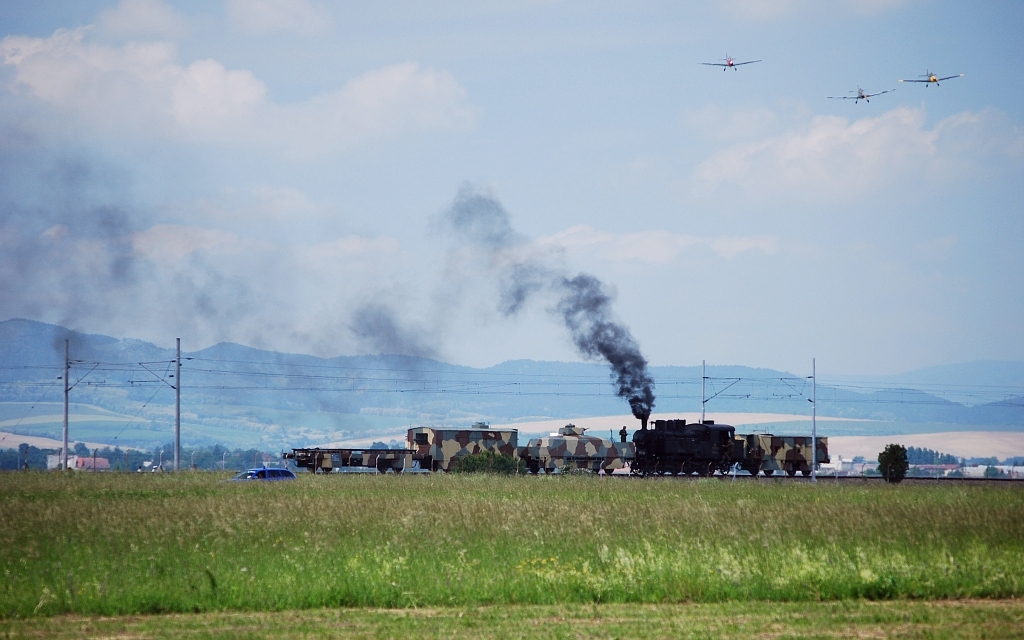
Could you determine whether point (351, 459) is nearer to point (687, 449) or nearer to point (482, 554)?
point (687, 449)

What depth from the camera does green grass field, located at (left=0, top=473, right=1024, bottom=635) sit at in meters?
17.8

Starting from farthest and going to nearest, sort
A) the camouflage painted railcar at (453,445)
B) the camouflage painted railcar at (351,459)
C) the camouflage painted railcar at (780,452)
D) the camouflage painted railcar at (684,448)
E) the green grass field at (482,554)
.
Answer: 1. the camouflage painted railcar at (351,459)
2. the camouflage painted railcar at (453,445)
3. the camouflage painted railcar at (780,452)
4. the camouflage painted railcar at (684,448)
5. the green grass field at (482,554)

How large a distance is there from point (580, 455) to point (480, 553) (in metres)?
48.0

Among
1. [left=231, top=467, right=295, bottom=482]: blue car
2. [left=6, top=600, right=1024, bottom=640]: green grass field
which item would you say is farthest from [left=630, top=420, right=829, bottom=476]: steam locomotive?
[left=6, top=600, right=1024, bottom=640]: green grass field

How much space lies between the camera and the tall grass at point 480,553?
17.9 m

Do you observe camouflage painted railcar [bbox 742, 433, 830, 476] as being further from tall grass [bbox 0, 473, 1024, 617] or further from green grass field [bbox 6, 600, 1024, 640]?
green grass field [bbox 6, 600, 1024, 640]

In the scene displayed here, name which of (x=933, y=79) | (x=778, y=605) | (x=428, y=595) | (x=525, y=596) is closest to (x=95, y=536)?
(x=428, y=595)

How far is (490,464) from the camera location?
64500mm

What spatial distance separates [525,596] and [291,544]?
21.5 feet

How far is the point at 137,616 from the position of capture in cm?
1681

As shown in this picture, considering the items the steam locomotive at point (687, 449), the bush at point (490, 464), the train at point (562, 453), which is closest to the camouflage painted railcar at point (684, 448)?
the steam locomotive at point (687, 449)

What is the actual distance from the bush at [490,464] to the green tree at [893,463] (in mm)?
22282

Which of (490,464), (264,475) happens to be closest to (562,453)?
(490,464)

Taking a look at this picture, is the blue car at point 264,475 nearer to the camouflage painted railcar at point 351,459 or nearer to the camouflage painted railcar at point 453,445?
the camouflage painted railcar at point 351,459
